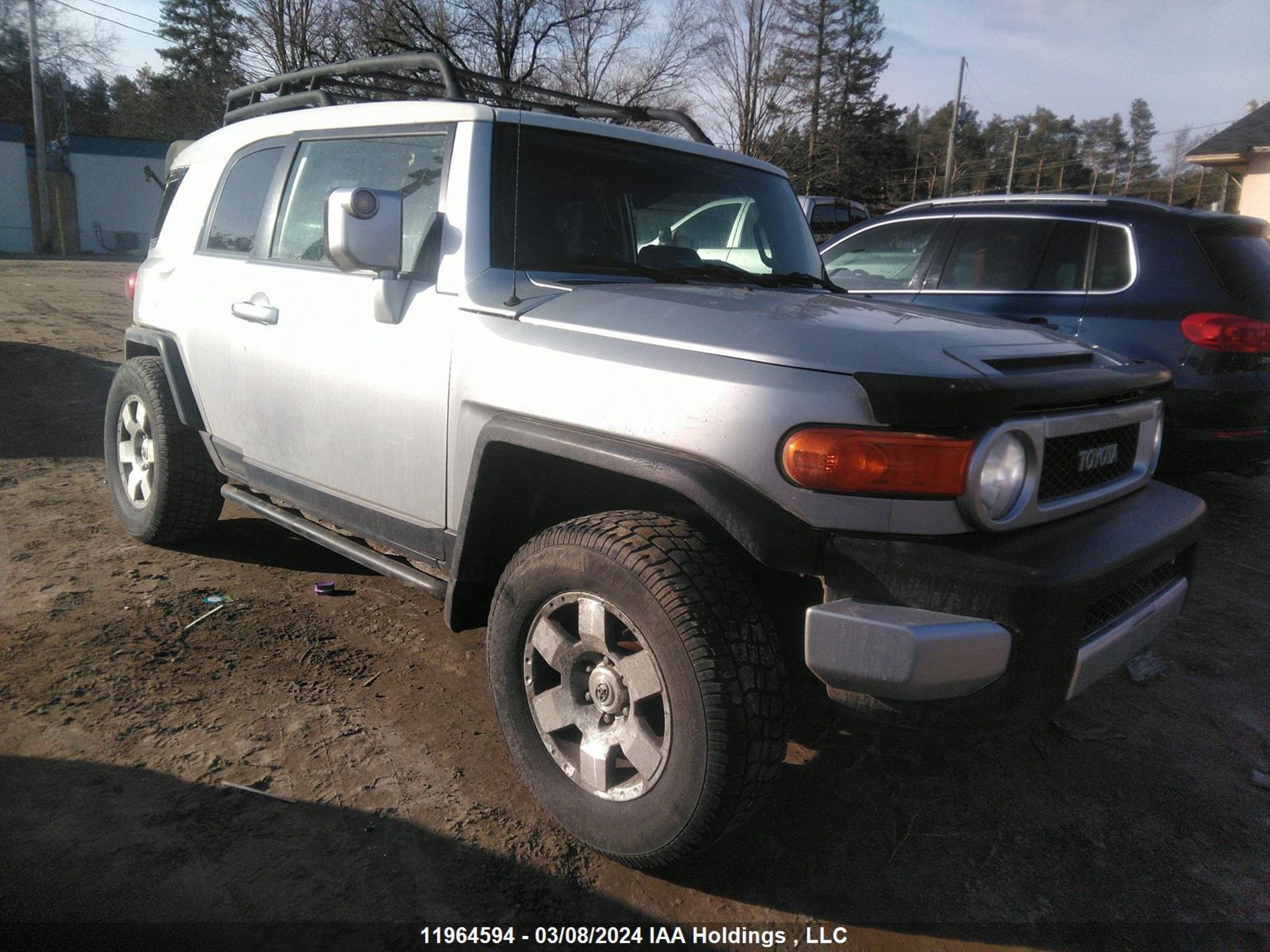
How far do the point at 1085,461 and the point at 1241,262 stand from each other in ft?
11.7

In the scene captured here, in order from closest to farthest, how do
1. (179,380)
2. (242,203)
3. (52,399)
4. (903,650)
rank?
(903,650) < (242,203) < (179,380) < (52,399)

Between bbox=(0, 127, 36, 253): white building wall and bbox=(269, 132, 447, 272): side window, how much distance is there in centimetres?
3460

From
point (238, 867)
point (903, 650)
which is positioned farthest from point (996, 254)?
point (238, 867)

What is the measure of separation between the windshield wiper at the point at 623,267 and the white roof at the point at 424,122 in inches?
18.5

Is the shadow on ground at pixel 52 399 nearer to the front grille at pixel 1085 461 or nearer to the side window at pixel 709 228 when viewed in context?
the side window at pixel 709 228

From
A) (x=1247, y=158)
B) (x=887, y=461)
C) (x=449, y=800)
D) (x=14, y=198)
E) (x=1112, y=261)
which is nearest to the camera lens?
(x=887, y=461)

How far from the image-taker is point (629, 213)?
3.06 m

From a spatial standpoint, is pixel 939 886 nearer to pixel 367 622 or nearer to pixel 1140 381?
pixel 1140 381

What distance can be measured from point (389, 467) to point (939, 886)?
202cm

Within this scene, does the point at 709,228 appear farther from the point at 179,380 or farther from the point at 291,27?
the point at 291,27

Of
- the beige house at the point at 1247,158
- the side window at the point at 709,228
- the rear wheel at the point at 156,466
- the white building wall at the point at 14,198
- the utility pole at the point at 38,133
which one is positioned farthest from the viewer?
the white building wall at the point at 14,198

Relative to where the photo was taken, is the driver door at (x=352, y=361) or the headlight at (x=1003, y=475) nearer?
the headlight at (x=1003, y=475)

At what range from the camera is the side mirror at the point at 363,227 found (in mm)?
2604

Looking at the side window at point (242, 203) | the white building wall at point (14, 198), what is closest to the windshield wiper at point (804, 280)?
the side window at point (242, 203)
